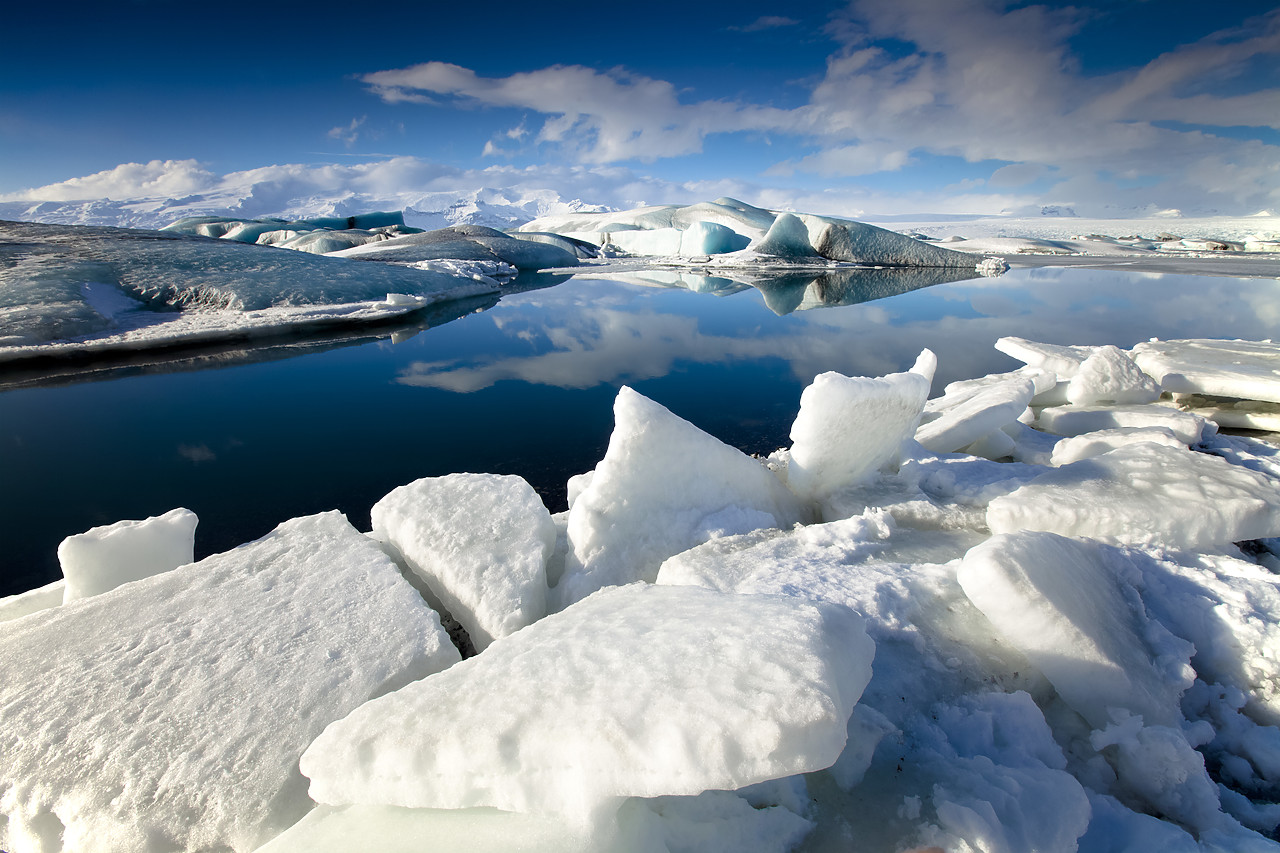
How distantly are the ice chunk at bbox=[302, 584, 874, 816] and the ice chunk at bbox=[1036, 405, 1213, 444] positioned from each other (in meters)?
3.09

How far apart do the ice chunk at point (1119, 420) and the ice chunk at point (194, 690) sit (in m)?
3.72

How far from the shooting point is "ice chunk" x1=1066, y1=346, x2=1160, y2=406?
380cm

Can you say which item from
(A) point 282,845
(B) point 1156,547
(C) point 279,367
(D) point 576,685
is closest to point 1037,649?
(B) point 1156,547

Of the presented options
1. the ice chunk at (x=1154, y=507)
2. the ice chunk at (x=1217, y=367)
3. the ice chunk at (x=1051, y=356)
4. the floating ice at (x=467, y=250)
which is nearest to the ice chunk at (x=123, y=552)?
the ice chunk at (x=1154, y=507)

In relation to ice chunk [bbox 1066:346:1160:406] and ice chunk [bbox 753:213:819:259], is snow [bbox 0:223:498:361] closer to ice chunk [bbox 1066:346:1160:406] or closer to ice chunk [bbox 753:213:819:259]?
ice chunk [bbox 1066:346:1160:406]

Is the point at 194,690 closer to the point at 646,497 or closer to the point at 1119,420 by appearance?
the point at 646,497

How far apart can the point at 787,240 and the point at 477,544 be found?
21.9 meters

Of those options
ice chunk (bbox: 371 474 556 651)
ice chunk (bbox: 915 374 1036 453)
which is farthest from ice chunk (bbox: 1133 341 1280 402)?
ice chunk (bbox: 371 474 556 651)

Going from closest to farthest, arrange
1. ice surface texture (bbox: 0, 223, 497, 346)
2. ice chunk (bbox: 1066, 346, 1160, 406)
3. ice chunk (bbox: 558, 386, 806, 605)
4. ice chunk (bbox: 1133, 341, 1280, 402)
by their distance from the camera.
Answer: ice chunk (bbox: 558, 386, 806, 605), ice chunk (bbox: 1133, 341, 1280, 402), ice chunk (bbox: 1066, 346, 1160, 406), ice surface texture (bbox: 0, 223, 497, 346)

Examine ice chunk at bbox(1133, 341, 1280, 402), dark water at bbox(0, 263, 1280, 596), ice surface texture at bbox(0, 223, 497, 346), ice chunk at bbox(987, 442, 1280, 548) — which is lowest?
dark water at bbox(0, 263, 1280, 596)

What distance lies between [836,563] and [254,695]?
1.55 metres

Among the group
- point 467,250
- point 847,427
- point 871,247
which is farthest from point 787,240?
point 847,427

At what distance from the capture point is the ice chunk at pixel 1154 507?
1.81 meters

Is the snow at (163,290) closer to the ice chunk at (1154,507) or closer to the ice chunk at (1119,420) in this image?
the ice chunk at (1154,507)
